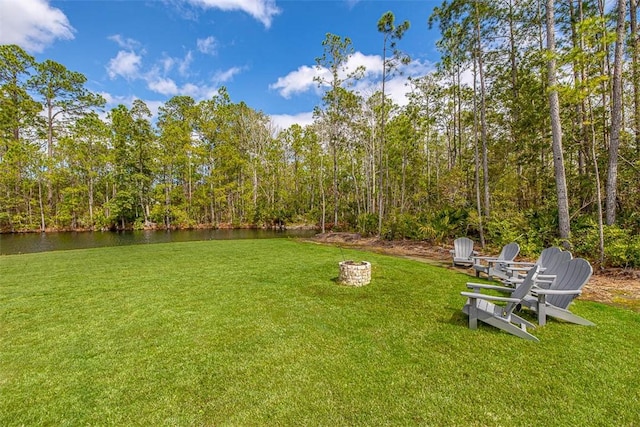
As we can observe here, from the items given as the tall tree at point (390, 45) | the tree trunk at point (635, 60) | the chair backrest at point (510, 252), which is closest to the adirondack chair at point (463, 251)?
the chair backrest at point (510, 252)

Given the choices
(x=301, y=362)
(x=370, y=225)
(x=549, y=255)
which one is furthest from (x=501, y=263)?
(x=370, y=225)

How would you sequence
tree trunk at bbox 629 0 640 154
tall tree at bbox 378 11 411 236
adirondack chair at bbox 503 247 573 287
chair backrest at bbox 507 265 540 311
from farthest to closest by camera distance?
tall tree at bbox 378 11 411 236 < tree trunk at bbox 629 0 640 154 < adirondack chair at bbox 503 247 573 287 < chair backrest at bbox 507 265 540 311

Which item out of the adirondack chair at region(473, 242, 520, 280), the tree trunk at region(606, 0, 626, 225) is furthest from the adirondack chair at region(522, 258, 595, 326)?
the tree trunk at region(606, 0, 626, 225)

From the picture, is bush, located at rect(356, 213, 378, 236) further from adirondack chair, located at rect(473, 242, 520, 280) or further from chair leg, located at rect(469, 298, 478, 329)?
chair leg, located at rect(469, 298, 478, 329)

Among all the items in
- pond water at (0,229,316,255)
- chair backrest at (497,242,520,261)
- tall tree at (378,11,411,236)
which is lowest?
pond water at (0,229,316,255)

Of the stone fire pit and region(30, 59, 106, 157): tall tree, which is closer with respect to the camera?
the stone fire pit

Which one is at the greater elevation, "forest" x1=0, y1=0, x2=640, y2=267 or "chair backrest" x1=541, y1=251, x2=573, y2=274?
"forest" x1=0, y1=0, x2=640, y2=267

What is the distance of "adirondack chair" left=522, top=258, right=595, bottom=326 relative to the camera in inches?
130

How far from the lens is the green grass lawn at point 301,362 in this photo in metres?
2.03

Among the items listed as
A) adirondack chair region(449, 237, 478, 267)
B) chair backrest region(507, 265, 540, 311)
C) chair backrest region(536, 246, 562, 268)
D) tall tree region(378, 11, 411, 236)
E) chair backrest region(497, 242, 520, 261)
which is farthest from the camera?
tall tree region(378, 11, 411, 236)

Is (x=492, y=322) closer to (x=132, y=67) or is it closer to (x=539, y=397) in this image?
(x=539, y=397)

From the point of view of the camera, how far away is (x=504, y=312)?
322 centimetres

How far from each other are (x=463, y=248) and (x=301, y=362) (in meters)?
6.24

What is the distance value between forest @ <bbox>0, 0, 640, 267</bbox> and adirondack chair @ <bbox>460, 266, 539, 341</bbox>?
3568 millimetres
